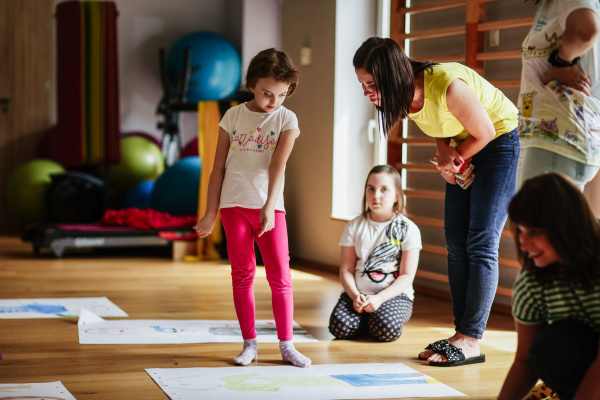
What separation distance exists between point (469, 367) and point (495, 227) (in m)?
0.45

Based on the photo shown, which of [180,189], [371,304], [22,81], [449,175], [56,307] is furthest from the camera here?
[22,81]

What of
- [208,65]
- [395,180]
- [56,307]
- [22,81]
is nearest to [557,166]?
[395,180]

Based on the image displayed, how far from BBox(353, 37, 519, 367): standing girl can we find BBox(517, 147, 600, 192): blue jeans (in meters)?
0.40

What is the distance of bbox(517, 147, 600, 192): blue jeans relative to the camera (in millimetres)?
1733

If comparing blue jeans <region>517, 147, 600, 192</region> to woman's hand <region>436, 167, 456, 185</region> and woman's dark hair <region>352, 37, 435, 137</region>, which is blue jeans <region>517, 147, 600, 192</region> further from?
woman's hand <region>436, 167, 456, 185</region>

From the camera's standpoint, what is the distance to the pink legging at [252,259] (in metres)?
2.37

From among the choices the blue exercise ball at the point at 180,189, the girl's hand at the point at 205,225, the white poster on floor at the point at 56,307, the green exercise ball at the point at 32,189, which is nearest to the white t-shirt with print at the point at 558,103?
the girl's hand at the point at 205,225

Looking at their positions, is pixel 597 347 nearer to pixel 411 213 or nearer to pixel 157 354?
pixel 157 354

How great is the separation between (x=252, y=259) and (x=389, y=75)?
731mm

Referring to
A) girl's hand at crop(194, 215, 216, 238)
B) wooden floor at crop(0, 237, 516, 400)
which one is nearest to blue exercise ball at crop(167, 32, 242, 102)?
wooden floor at crop(0, 237, 516, 400)

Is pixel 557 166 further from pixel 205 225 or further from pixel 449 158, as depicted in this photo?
pixel 205 225

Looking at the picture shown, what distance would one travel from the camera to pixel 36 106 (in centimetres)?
677

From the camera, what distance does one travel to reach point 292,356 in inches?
93.8

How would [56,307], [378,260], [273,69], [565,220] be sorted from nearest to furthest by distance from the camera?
[565,220] → [273,69] → [378,260] → [56,307]
